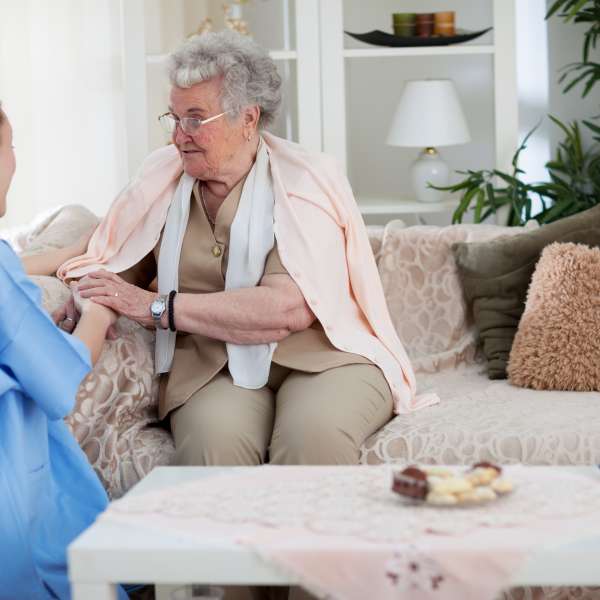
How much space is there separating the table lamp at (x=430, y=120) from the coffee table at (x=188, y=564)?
93.8 inches

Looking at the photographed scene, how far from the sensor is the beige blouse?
253 centimetres

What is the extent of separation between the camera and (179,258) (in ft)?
8.70

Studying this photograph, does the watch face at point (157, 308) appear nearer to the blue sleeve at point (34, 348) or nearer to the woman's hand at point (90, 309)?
the woman's hand at point (90, 309)

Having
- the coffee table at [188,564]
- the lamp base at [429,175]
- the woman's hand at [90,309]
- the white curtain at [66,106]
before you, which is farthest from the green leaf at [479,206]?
the coffee table at [188,564]

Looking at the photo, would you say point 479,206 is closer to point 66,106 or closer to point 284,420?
point 284,420

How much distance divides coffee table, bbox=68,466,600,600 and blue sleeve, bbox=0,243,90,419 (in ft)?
1.31

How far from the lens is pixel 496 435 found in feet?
7.91

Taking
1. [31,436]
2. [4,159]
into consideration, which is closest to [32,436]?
[31,436]

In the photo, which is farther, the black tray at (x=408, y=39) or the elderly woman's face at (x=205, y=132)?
the black tray at (x=408, y=39)

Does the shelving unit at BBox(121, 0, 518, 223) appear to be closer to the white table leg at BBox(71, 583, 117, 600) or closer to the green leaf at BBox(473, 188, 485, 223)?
the green leaf at BBox(473, 188, 485, 223)

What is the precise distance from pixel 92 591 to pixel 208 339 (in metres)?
1.08

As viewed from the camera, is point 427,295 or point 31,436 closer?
point 31,436

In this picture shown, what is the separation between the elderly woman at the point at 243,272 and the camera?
2479mm

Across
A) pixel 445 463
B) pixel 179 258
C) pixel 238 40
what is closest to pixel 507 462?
pixel 445 463
